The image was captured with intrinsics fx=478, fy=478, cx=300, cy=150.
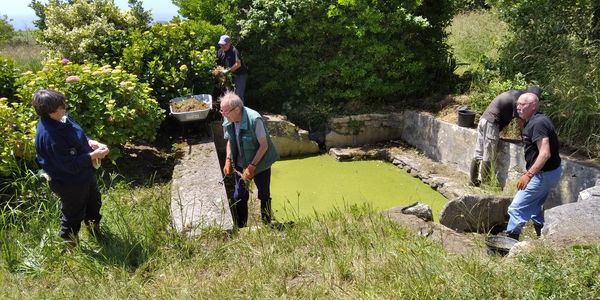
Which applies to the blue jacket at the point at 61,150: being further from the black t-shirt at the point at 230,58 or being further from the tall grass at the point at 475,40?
the tall grass at the point at 475,40

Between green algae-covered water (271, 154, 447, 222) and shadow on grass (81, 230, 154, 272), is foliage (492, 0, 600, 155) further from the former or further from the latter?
shadow on grass (81, 230, 154, 272)

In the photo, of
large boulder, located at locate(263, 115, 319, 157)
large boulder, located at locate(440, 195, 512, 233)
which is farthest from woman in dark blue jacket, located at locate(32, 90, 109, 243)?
large boulder, located at locate(263, 115, 319, 157)

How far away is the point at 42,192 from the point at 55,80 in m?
1.69

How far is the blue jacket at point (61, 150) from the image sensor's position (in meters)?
3.85

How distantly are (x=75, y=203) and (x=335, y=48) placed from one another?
674 centimetres

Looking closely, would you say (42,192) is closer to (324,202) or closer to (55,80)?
(55,80)

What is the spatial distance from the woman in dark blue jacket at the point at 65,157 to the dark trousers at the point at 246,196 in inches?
58.4

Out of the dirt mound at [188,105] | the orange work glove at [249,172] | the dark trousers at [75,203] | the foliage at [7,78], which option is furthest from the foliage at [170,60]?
the dark trousers at [75,203]

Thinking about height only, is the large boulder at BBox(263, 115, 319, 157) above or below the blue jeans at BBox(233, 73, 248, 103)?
below

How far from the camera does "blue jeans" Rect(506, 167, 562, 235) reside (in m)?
4.96

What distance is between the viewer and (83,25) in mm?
8734

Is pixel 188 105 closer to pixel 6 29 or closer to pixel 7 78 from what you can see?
pixel 7 78

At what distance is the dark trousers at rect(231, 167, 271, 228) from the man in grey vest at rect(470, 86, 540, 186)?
11.5ft

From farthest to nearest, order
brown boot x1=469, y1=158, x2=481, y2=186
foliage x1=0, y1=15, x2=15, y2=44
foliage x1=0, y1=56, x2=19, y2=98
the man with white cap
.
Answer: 1. foliage x1=0, y1=15, x2=15, y2=44
2. the man with white cap
3. brown boot x1=469, y1=158, x2=481, y2=186
4. foliage x1=0, y1=56, x2=19, y2=98
